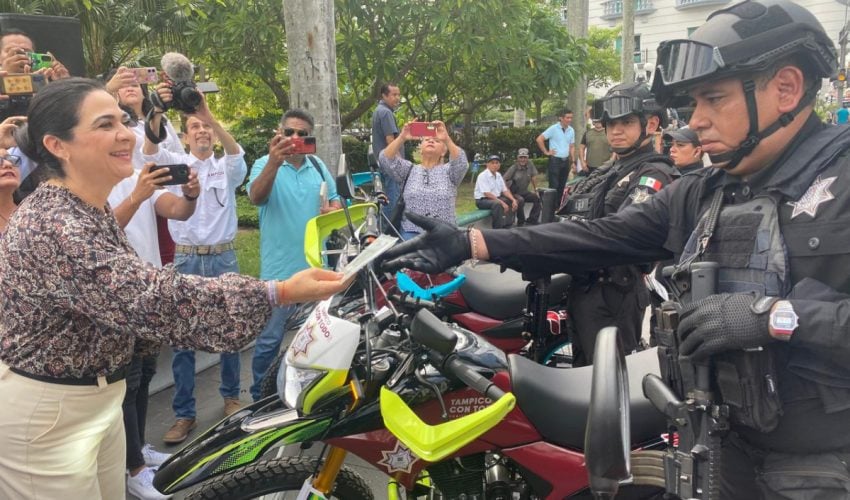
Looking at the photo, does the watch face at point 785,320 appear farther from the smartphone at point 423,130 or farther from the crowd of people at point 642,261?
the smartphone at point 423,130

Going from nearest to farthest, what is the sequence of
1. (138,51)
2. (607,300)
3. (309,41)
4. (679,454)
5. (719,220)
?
(679,454) < (719,220) < (607,300) < (309,41) < (138,51)

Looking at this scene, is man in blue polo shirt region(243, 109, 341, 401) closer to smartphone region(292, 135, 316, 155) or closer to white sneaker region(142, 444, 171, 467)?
smartphone region(292, 135, 316, 155)

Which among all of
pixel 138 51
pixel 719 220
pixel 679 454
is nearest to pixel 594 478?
pixel 679 454

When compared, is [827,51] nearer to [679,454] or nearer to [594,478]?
[679,454]

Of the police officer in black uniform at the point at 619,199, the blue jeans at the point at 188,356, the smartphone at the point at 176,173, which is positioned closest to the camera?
the smartphone at the point at 176,173

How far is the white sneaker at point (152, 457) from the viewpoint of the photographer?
333 centimetres

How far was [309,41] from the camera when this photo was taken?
4.86 m

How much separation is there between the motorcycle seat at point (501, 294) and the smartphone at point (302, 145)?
1224 millimetres

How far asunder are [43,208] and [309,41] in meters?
3.42

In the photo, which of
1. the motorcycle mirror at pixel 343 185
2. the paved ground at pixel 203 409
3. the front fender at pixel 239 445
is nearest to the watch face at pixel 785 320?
the front fender at pixel 239 445

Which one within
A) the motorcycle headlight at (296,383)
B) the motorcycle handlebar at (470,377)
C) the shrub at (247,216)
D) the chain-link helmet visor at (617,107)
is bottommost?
the shrub at (247,216)

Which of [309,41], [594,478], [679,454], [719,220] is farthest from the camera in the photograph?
[309,41]

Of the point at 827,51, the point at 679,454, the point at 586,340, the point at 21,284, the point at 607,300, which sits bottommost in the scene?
the point at 586,340

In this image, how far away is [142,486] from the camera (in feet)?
9.96
